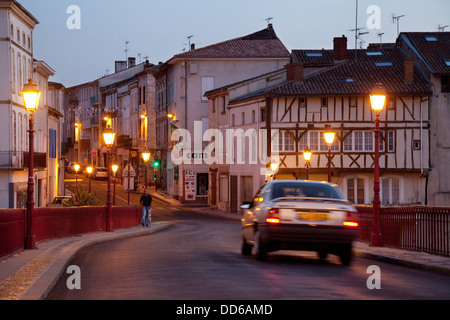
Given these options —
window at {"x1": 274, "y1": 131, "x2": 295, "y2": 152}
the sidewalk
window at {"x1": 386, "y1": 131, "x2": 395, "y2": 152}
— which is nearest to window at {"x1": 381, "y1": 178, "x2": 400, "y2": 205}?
window at {"x1": 386, "y1": 131, "x2": 395, "y2": 152}

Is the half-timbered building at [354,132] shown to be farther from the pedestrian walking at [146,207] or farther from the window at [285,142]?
the pedestrian walking at [146,207]

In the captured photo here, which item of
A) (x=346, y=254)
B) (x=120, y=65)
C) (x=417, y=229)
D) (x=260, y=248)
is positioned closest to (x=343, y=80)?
(x=417, y=229)

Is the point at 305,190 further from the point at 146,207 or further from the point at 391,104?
the point at 391,104

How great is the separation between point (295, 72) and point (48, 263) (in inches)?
1548

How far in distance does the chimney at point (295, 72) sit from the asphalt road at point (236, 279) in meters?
36.2

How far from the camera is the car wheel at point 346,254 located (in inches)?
620

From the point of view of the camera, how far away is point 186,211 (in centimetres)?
6188

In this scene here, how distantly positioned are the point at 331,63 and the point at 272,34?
51.7ft

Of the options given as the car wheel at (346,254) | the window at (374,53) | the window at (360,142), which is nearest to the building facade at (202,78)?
the window at (374,53)

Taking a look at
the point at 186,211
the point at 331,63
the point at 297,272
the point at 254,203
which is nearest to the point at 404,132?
the point at 331,63

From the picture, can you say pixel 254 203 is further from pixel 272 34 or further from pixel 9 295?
pixel 272 34

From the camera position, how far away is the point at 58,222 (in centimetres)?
2691

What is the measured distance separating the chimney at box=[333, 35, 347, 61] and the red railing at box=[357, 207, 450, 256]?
113 ft

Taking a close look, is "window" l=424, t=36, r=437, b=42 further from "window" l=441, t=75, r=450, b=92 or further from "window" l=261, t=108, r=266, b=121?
"window" l=261, t=108, r=266, b=121
